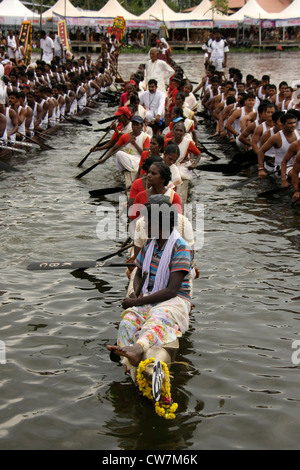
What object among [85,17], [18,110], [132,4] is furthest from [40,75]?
[132,4]

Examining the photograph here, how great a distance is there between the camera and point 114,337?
6.41 m

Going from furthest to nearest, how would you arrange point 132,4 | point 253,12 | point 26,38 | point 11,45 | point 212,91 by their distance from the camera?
point 132,4, point 253,12, point 11,45, point 26,38, point 212,91

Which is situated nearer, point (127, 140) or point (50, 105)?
point (127, 140)

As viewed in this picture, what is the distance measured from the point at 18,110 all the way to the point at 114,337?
405 inches

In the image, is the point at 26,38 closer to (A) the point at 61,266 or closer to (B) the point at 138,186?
(B) the point at 138,186

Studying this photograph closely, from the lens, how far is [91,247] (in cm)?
902

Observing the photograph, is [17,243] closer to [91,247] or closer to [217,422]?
[91,247]

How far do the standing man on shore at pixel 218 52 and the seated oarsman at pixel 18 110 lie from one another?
916 centimetres

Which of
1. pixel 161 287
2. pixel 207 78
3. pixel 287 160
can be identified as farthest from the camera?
pixel 207 78

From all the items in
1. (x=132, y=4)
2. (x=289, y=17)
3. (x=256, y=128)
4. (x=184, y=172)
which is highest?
(x=132, y=4)

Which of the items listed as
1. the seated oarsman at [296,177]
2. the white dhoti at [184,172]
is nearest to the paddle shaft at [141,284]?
the white dhoti at [184,172]

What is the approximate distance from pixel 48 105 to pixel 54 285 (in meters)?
11.2
